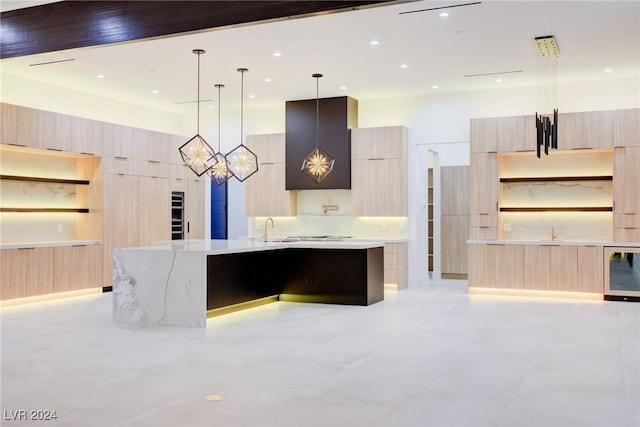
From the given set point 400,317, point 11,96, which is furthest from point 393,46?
point 11,96

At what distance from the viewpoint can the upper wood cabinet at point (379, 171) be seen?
10922mm

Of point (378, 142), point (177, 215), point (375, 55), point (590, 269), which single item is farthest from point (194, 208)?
point (590, 269)

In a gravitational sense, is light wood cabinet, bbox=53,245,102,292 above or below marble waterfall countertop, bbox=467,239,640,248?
below

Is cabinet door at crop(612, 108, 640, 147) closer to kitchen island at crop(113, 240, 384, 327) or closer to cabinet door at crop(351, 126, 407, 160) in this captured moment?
cabinet door at crop(351, 126, 407, 160)

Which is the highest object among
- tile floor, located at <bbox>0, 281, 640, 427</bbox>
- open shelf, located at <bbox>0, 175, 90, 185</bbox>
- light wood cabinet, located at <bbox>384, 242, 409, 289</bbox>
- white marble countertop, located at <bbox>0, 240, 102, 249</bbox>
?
open shelf, located at <bbox>0, 175, 90, 185</bbox>

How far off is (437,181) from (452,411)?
28.6 ft

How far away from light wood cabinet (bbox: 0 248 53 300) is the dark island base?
3.38 metres

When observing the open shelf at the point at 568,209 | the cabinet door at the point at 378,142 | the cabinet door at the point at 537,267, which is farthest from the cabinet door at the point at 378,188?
the cabinet door at the point at 537,267

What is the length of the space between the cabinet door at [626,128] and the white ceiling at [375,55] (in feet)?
2.25

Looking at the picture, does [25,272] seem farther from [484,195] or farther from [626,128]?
[626,128]

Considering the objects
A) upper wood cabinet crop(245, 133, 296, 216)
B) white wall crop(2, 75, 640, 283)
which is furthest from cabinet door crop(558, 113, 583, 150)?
upper wood cabinet crop(245, 133, 296, 216)

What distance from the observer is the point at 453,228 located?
40.2 ft

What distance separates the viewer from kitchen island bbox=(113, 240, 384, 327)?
22.9 feet

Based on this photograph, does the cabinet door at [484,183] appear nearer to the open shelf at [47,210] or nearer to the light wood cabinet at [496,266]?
the light wood cabinet at [496,266]
